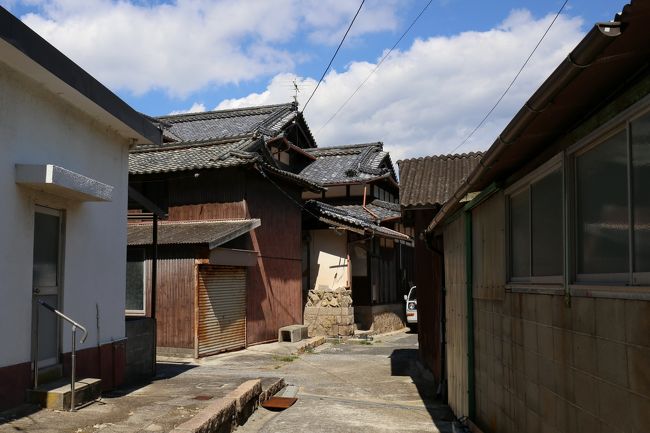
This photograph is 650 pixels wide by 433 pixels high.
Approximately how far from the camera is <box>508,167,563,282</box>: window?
4.43 meters

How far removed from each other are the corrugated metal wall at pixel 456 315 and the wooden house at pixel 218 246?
272 inches

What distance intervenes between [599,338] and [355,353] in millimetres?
14222

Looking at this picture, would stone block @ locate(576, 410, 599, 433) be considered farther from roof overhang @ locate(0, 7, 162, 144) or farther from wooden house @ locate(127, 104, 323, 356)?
wooden house @ locate(127, 104, 323, 356)

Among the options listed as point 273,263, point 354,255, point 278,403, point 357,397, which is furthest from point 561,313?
point 354,255

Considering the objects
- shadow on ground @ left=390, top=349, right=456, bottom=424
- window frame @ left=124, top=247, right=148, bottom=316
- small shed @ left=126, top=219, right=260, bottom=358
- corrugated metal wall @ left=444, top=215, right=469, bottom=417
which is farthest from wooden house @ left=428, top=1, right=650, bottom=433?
window frame @ left=124, top=247, right=148, bottom=316

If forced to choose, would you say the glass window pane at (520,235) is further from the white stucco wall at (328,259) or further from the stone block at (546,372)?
the white stucco wall at (328,259)

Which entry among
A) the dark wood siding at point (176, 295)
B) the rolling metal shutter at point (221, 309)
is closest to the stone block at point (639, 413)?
the dark wood siding at point (176, 295)

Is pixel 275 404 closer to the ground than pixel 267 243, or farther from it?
closer to the ground

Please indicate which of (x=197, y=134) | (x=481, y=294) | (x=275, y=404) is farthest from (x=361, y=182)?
(x=481, y=294)

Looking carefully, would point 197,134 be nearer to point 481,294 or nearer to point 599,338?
point 481,294

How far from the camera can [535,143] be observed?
4484 millimetres

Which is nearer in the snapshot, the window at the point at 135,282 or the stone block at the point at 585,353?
the stone block at the point at 585,353

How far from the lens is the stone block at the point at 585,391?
3533 mm

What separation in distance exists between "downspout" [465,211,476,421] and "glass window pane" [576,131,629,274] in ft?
11.7
